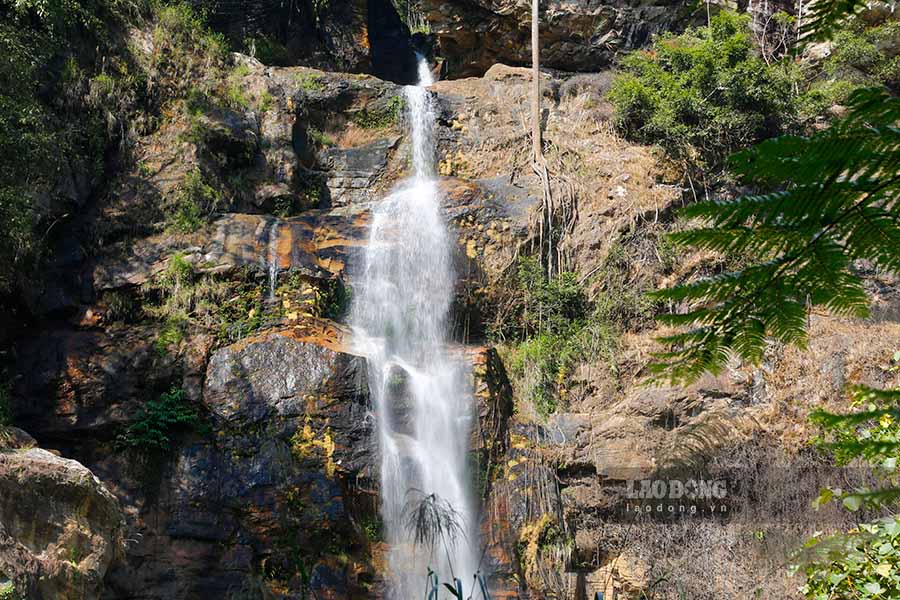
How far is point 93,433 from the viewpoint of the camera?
10.4m

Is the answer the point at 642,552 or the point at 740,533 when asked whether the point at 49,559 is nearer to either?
the point at 642,552

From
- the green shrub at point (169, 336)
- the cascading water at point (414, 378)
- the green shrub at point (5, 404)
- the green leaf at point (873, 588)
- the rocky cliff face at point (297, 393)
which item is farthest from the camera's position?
the green shrub at point (169, 336)

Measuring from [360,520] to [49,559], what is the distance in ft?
14.7

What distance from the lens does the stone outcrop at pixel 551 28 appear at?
60.9 ft

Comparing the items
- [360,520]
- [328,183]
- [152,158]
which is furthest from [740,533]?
[152,158]

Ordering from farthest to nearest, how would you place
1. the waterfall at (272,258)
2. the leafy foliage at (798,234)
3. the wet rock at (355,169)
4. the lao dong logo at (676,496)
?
1. the wet rock at (355,169)
2. the waterfall at (272,258)
3. the lao dong logo at (676,496)
4. the leafy foliage at (798,234)

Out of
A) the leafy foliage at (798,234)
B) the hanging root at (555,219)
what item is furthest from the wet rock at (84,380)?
the leafy foliage at (798,234)

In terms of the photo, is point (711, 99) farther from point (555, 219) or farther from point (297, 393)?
point (297, 393)

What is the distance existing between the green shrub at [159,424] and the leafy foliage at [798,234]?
951 cm

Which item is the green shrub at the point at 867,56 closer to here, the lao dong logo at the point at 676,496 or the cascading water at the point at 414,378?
the cascading water at the point at 414,378

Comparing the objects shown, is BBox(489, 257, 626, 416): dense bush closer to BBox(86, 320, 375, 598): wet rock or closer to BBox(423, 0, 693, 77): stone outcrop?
BBox(86, 320, 375, 598): wet rock

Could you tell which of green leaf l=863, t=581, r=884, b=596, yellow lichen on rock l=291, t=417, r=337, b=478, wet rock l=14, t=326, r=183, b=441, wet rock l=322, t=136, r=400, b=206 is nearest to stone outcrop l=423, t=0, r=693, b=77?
wet rock l=322, t=136, r=400, b=206

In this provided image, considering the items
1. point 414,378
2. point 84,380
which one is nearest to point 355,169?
point 414,378

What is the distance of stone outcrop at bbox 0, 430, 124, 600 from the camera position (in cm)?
596
